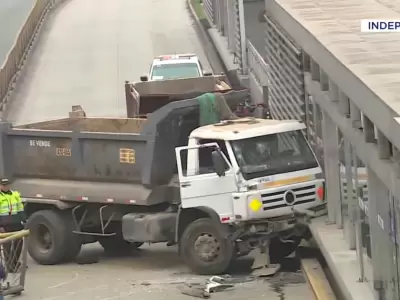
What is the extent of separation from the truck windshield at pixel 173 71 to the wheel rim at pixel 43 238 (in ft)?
38.9

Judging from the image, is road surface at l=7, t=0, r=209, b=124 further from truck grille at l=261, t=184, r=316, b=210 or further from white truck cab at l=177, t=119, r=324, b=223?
truck grille at l=261, t=184, r=316, b=210

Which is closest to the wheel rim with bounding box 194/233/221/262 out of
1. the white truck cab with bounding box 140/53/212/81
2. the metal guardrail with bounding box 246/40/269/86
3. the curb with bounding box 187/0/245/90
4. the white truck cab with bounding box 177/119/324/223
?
the white truck cab with bounding box 177/119/324/223

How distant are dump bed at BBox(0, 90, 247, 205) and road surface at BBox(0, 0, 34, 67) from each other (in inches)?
1150

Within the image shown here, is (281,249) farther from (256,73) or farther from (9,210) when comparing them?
(256,73)

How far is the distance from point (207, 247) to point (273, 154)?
67.4 inches

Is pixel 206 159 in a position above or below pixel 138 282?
above

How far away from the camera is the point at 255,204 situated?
1573 centimetres

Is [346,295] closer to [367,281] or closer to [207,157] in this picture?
[367,281]

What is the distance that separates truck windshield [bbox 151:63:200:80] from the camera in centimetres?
3014

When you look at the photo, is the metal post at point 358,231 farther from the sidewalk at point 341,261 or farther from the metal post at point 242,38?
the metal post at point 242,38

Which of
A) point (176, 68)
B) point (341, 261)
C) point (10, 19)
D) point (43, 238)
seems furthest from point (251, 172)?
point (10, 19)

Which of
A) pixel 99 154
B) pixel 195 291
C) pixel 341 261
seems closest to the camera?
pixel 341 261

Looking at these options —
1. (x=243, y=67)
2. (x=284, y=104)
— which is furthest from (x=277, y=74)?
(x=243, y=67)

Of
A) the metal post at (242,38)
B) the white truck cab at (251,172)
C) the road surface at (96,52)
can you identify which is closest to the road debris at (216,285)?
the white truck cab at (251,172)
